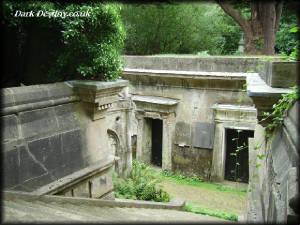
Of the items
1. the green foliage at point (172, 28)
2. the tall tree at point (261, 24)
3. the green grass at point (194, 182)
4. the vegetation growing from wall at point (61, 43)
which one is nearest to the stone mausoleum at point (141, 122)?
the green grass at point (194, 182)

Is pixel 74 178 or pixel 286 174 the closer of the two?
pixel 286 174

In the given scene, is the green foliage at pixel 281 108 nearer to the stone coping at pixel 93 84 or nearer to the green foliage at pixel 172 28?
the stone coping at pixel 93 84

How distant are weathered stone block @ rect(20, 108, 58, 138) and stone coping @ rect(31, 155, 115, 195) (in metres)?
0.82

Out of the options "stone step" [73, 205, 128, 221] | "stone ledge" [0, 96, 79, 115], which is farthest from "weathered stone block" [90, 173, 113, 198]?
"stone ledge" [0, 96, 79, 115]

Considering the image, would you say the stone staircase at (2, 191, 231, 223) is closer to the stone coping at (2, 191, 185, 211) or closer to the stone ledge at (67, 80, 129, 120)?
the stone coping at (2, 191, 185, 211)

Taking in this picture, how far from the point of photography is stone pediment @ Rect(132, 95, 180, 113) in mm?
11104

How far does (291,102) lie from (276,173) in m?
0.84

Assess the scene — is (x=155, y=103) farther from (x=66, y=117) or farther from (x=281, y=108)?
(x=281, y=108)

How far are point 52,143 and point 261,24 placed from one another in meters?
13.0

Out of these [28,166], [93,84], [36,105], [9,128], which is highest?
[93,84]

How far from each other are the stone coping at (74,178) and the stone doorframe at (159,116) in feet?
19.3

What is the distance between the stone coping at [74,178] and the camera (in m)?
4.19

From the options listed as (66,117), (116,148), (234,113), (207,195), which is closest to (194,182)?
(207,195)

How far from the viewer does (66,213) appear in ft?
9.99
